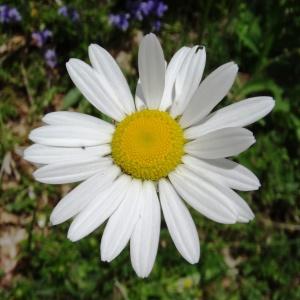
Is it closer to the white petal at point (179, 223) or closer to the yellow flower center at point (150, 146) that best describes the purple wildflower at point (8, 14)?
the yellow flower center at point (150, 146)

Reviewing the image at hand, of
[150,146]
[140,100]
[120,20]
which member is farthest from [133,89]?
[150,146]

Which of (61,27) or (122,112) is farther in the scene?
(61,27)

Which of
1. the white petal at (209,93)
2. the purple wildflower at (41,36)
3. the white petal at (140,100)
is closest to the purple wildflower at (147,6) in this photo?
the purple wildflower at (41,36)

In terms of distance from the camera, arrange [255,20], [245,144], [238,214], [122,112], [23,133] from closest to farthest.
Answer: [245,144], [238,214], [122,112], [255,20], [23,133]

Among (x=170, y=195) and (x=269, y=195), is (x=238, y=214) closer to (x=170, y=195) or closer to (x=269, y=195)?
(x=170, y=195)

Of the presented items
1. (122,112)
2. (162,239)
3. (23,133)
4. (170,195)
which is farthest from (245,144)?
(23,133)

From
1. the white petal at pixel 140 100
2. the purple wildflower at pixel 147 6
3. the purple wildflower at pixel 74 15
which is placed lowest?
the purple wildflower at pixel 74 15
